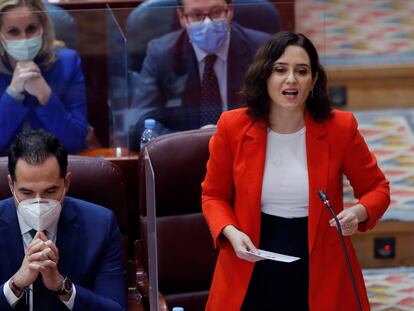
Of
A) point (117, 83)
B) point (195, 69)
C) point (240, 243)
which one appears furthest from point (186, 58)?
point (240, 243)

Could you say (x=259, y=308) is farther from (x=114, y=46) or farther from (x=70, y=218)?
(x=114, y=46)

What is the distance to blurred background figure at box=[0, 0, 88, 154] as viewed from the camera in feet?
6.63

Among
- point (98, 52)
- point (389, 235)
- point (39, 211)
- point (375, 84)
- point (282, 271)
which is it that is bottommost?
point (389, 235)

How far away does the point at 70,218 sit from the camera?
62.6 inches

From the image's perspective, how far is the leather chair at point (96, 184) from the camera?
170 cm

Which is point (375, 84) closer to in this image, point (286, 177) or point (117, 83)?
point (117, 83)

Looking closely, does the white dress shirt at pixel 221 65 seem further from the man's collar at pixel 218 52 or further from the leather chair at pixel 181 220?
the leather chair at pixel 181 220

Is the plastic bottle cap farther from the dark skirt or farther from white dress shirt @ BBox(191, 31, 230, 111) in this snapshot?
the dark skirt

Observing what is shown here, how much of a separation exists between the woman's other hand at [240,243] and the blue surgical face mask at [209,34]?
68 cm

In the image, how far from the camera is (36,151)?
Answer: 1556mm

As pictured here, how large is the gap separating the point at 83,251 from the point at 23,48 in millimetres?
591

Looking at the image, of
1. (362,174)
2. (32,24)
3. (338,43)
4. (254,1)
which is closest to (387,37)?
(338,43)

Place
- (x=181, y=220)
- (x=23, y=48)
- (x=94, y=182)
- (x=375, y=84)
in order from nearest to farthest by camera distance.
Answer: (x=94, y=182) → (x=181, y=220) → (x=23, y=48) → (x=375, y=84)

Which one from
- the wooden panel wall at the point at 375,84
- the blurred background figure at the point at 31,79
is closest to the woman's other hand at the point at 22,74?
the blurred background figure at the point at 31,79
